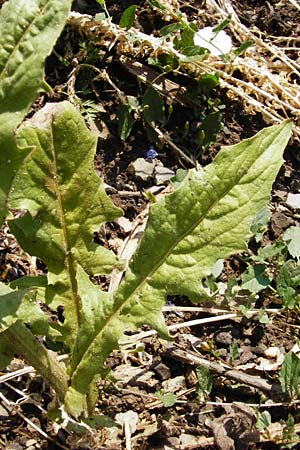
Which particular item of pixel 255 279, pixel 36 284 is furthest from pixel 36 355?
pixel 255 279

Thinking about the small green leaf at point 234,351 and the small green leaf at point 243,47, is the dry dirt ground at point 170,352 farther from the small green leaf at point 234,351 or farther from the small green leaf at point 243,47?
the small green leaf at point 243,47

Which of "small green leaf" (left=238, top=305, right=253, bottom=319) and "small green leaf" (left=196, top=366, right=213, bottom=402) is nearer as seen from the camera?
"small green leaf" (left=196, top=366, right=213, bottom=402)

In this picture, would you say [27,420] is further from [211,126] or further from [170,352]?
[211,126]

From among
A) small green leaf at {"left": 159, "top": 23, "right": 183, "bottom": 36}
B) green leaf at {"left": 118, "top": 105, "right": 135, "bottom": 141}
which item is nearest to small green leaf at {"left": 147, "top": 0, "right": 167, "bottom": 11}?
small green leaf at {"left": 159, "top": 23, "right": 183, "bottom": 36}

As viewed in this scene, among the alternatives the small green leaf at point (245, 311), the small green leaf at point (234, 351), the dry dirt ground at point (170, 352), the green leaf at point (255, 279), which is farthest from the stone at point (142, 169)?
the small green leaf at point (234, 351)

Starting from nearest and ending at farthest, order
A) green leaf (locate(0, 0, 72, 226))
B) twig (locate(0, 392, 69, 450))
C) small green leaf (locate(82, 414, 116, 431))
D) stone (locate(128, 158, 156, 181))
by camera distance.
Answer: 1. green leaf (locate(0, 0, 72, 226))
2. small green leaf (locate(82, 414, 116, 431))
3. twig (locate(0, 392, 69, 450))
4. stone (locate(128, 158, 156, 181))

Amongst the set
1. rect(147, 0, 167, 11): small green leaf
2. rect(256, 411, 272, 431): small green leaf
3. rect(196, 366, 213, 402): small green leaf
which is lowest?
rect(256, 411, 272, 431): small green leaf

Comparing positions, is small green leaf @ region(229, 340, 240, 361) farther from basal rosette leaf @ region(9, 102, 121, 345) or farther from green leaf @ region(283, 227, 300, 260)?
basal rosette leaf @ region(9, 102, 121, 345)
